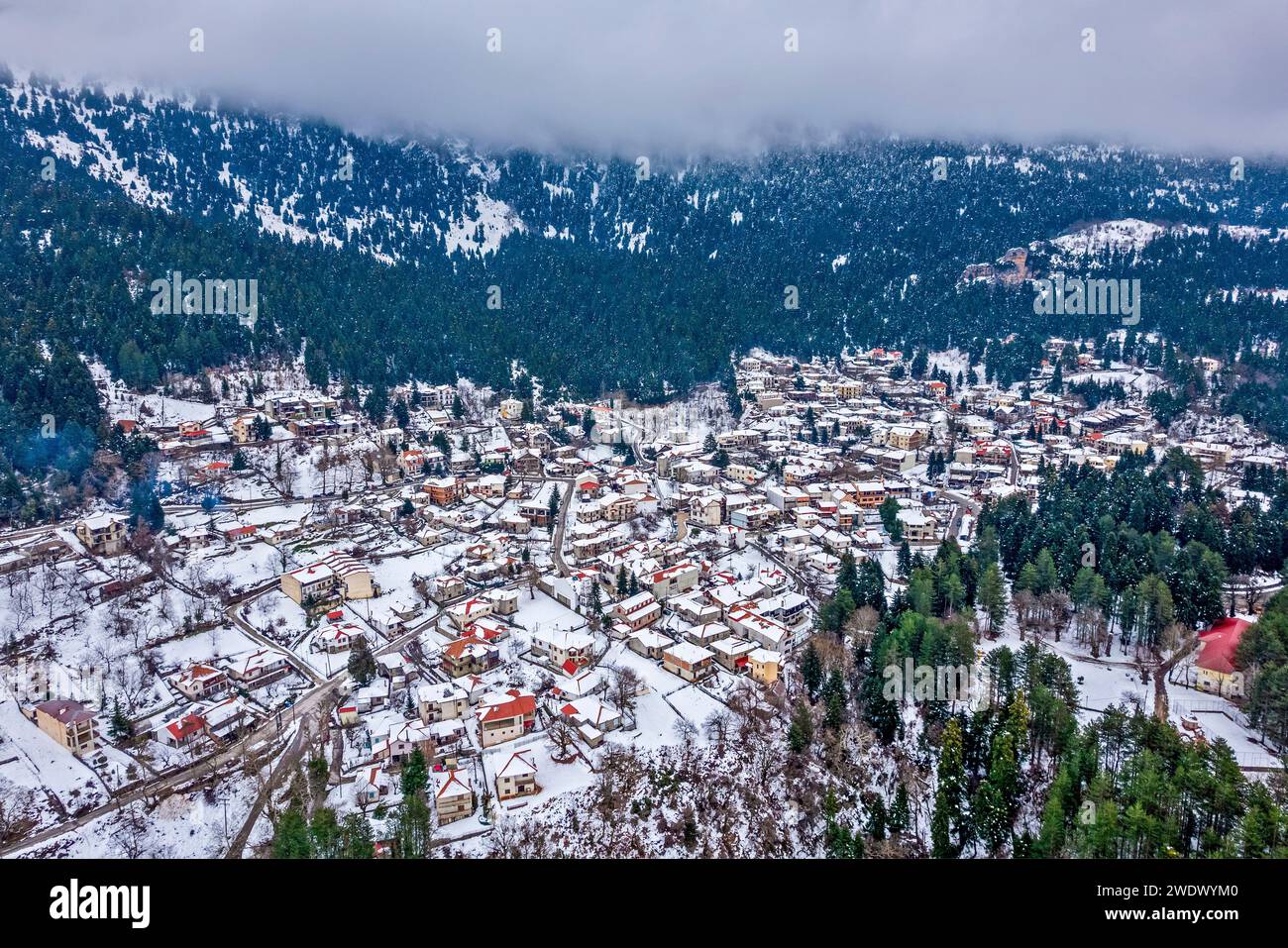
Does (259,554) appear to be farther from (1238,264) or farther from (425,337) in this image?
(1238,264)

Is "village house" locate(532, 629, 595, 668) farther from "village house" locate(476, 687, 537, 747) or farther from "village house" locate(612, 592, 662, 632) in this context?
"village house" locate(476, 687, 537, 747)

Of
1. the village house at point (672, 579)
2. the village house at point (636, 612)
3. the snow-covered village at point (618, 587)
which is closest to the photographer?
the snow-covered village at point (618, 587)

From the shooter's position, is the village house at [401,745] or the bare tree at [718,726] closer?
the village house at [401,745]

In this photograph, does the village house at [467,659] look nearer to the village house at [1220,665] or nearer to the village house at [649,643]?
the village house at [649,643]

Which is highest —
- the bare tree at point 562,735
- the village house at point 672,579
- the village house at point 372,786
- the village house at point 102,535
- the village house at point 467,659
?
the village house at point 102,535

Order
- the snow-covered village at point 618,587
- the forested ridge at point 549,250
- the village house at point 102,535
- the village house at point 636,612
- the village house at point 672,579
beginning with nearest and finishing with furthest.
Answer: the snow-covered village at point 618,587 < the village house at point 636,612 < the village house at point 672,579 < the village house at point 102,535 < the forested ridge at point 549,250

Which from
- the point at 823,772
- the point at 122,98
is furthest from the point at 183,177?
the point at 823,772

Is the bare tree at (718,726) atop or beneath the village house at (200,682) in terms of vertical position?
beneath

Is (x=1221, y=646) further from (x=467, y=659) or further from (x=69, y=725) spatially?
(x=69, y=725)

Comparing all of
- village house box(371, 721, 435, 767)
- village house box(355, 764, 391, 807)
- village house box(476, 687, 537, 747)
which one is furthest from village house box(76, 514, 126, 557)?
village house box(476, 687, 537, 747)

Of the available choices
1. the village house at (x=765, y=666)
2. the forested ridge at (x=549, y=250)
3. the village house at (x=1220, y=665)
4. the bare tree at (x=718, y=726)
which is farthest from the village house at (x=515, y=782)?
the forested ridge at (x=549, y=250)
